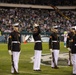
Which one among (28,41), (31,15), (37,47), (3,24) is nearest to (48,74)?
(37,47)

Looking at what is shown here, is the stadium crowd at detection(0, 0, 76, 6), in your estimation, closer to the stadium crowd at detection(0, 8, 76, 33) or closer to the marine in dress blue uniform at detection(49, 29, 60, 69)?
the stadium crowd at detection(0, 8, 76, 33)

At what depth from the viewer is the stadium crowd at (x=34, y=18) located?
49.9m

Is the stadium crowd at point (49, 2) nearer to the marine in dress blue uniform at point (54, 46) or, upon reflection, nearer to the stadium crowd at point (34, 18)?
→ the stadium crowd at point (34, 18)

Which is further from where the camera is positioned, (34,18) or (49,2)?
(49,2)

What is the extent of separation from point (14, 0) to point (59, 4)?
7.78 meters

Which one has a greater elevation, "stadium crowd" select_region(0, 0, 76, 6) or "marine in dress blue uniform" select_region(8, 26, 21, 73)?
"stadium crowd" select_region(0, 0, 76, 6)

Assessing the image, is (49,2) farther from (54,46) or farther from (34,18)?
(54,46)

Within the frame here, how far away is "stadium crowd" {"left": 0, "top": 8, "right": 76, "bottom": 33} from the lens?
49.9 metres

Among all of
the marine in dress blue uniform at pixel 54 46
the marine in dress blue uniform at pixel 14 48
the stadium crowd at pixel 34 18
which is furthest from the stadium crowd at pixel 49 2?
the marine in dress blue uniform at pixel 14 48

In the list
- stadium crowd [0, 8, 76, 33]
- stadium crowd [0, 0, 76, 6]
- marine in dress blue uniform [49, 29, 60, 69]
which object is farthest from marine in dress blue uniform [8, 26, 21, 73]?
stadium crowd [0, 0, 76, 6]

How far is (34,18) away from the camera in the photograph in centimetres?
5472

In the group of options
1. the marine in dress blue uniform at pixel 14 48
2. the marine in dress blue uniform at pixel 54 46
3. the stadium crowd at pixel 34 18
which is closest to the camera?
the marine in dress blue uniform at pixel 14 48

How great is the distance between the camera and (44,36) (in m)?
44.2

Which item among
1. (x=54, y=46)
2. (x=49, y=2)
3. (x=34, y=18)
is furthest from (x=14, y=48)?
(x=49, y=2)
